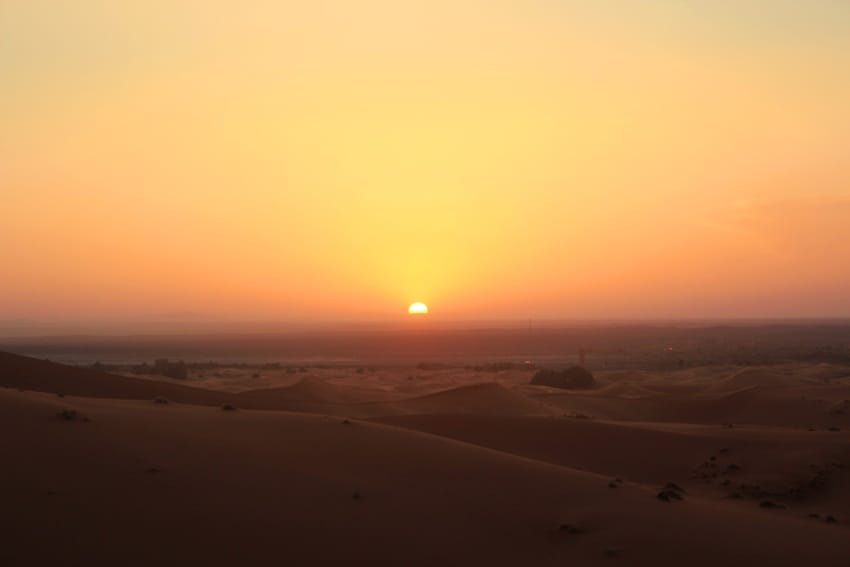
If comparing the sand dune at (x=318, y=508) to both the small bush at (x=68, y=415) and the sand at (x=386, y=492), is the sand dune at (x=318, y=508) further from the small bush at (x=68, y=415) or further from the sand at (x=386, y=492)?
the small bush at (x=68, y=415)

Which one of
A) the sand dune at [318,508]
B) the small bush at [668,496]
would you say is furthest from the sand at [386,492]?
the small bush at [668,496]

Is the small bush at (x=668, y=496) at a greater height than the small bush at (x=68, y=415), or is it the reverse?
the small bush at (x=68, y=415)

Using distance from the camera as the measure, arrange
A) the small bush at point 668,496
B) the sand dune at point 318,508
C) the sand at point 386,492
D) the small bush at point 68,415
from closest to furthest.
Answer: the sand dune at point 318,508 < the sand at point 386,492 < the small bush at point 668,496 < the small bush at point 68,415

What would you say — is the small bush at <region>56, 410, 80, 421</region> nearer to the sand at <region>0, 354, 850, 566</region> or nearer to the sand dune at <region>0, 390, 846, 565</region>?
the sand at <region>0, 354, 850, 566</region>

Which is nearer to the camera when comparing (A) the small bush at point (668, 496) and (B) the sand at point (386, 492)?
(B) the sand at point (386, 492)

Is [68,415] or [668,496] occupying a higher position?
[68,415]

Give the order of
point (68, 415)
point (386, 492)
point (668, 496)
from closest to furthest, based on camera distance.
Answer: point (386, 492), point (668, 496), point (68, 415)

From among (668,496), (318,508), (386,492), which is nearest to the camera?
(318,508)

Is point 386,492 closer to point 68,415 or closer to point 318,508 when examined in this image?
point 318,508

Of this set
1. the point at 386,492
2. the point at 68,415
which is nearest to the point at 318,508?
the point at 386,492
